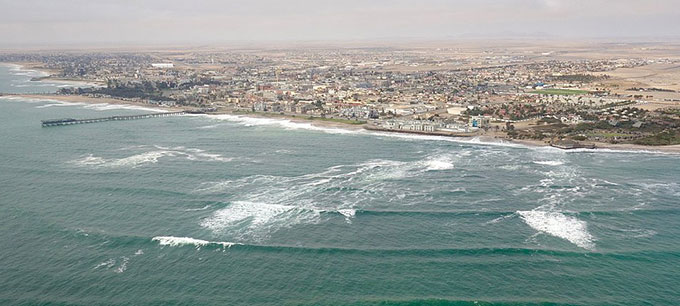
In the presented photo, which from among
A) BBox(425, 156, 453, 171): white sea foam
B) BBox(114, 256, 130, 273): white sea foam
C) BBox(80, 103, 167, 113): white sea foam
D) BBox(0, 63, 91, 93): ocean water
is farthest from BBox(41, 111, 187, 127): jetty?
BBox(114, 256, 130, 273): white sea foam

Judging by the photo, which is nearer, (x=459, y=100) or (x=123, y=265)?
(x=123, y=265)

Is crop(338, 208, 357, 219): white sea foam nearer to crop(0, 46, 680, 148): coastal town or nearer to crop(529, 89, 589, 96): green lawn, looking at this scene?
crop(0, 46, 680, 148): coastal town

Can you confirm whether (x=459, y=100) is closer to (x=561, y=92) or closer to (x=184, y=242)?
(x=561, y=92)

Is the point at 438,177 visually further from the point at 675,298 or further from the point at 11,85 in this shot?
the point at 11,85

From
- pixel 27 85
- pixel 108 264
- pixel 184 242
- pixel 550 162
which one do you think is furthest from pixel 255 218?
pixel 27 85

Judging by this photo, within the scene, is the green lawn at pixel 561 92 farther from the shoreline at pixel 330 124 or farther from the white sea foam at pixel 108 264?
the white sea foam at pixel 108 264

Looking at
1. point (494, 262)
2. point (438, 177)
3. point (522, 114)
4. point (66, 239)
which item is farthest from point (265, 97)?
point (494, 262)
